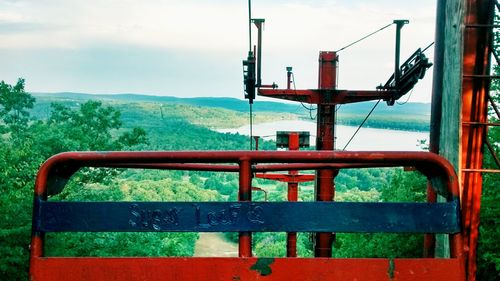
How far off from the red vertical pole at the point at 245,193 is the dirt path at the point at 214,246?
7097 cm

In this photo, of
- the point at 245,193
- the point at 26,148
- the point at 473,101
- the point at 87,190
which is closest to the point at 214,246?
the point at 87,190

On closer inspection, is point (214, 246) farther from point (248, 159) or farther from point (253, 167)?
point (248, 159)

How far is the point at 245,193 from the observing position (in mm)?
1908

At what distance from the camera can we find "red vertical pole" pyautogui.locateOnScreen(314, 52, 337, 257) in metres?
13.3

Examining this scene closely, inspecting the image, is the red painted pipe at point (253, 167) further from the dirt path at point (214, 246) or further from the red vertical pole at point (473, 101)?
the dirt path at point (214, 246)

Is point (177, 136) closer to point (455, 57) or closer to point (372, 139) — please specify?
point (372, 139)

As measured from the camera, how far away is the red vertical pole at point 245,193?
6.12 feet

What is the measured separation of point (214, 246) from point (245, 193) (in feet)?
253

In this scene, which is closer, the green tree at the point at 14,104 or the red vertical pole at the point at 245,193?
the red vertical pole at the point at 245,193

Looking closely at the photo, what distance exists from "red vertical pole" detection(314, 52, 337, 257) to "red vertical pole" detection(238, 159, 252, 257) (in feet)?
37.7

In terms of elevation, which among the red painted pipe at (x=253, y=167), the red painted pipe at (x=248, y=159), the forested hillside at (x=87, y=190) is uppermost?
the red painted pipe at (x=248, y=159)

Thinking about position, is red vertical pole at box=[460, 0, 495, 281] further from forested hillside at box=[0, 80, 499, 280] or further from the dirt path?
the dirt path

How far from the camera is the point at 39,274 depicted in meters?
1.80

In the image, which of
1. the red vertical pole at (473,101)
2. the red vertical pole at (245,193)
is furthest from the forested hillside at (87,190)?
the red vertical pole at (245,193)
